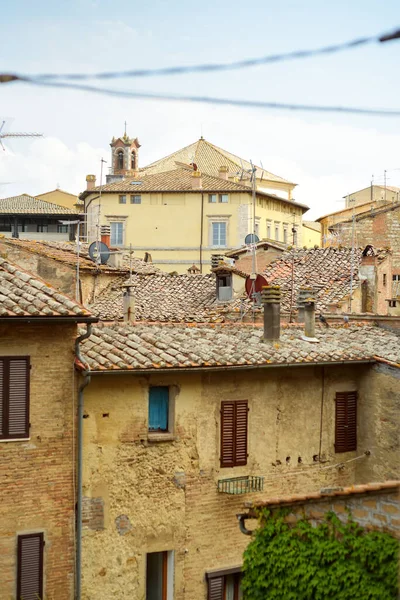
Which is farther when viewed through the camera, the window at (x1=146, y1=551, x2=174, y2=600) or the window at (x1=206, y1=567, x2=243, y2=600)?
the window at (x1=206, y1=567, x2=243, y2=600)

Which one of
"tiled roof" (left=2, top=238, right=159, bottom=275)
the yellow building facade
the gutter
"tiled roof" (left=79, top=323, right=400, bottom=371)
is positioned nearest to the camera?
the gutter

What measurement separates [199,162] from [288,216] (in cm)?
992

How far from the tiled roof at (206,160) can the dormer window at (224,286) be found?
111ft

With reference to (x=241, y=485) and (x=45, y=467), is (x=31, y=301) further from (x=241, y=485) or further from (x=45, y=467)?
(x=241, y=485)

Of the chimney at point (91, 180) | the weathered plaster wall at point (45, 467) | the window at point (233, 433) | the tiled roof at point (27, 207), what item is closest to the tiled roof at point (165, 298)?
the window at point (233, 433)

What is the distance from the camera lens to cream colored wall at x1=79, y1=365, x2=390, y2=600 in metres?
13.7

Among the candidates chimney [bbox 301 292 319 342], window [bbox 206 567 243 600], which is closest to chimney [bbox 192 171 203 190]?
chimney [bbox 301 292 319 342]

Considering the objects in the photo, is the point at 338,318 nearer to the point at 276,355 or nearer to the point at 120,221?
the point at 276,355

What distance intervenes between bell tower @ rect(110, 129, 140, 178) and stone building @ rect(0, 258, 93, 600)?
54.6m

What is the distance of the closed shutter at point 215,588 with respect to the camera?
14.4 meters

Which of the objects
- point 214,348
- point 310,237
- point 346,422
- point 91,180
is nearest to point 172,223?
point 91,180

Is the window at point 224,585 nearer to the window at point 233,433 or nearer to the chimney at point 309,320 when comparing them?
the window at point 233,433

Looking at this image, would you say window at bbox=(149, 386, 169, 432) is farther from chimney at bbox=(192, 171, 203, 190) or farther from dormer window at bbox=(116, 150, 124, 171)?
dormer window at bbox=(116, 150, 124, 171)

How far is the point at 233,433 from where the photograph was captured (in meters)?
14.8
